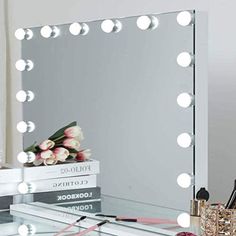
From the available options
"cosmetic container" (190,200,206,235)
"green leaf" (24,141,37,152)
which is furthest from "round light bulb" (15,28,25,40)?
"cosmetic container" (190,200,206,235)

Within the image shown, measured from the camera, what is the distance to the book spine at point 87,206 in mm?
1495

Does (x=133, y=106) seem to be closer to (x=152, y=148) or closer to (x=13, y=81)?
(x=152, y=148)

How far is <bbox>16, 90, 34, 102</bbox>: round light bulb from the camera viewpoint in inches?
71.1

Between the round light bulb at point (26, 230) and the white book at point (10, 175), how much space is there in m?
0.15

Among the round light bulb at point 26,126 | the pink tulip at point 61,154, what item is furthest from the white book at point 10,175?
the round light bulb at point 26,126

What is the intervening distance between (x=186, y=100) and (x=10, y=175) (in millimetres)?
475

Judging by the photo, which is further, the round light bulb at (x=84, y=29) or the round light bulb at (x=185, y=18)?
the round light bulb at (x=84, y=29)

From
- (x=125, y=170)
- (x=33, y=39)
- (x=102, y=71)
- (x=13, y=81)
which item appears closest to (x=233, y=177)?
(x=125, y=170)

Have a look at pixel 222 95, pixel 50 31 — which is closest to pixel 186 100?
pixel 222 95

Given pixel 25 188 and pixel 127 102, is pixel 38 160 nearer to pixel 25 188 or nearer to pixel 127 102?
pixel 25 188

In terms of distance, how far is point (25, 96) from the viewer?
6.04ft

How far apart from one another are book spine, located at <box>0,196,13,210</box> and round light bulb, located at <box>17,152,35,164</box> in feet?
0.44

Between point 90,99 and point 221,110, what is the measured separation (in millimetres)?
372

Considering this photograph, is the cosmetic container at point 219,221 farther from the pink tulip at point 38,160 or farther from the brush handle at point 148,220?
the pink tulip at point 38,160
